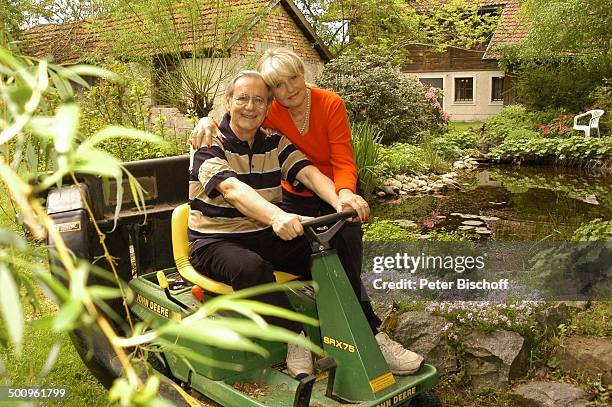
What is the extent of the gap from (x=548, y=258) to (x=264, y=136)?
7.08ft

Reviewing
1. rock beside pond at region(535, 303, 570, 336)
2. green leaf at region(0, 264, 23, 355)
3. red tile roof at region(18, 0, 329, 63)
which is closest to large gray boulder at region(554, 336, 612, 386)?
rock beside pond at region(535, 303, 570, 336)

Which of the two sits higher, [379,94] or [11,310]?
[379,94]

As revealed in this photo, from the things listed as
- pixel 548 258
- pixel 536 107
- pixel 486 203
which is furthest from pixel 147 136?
pixel 536 107

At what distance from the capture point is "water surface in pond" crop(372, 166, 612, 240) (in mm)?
7145

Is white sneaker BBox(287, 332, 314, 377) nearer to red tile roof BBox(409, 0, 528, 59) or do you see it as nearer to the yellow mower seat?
the yellow mower seat

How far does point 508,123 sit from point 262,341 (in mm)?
15195

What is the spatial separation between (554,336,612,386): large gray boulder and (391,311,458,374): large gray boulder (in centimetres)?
56

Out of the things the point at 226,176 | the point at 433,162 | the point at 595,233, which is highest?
the point at 226,176

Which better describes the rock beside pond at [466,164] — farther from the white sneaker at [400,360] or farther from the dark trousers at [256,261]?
the white sneaker at [400,360]

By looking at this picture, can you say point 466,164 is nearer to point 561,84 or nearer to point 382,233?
point 561,84

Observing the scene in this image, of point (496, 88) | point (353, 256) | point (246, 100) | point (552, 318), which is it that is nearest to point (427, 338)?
point (552, 318)

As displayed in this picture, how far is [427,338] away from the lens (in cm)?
355

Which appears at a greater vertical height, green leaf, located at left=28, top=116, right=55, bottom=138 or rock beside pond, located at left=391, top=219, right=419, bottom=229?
green leaf, located at left=28, top=116, right=55, bottom=138

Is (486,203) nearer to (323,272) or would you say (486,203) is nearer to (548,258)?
(548,258)
